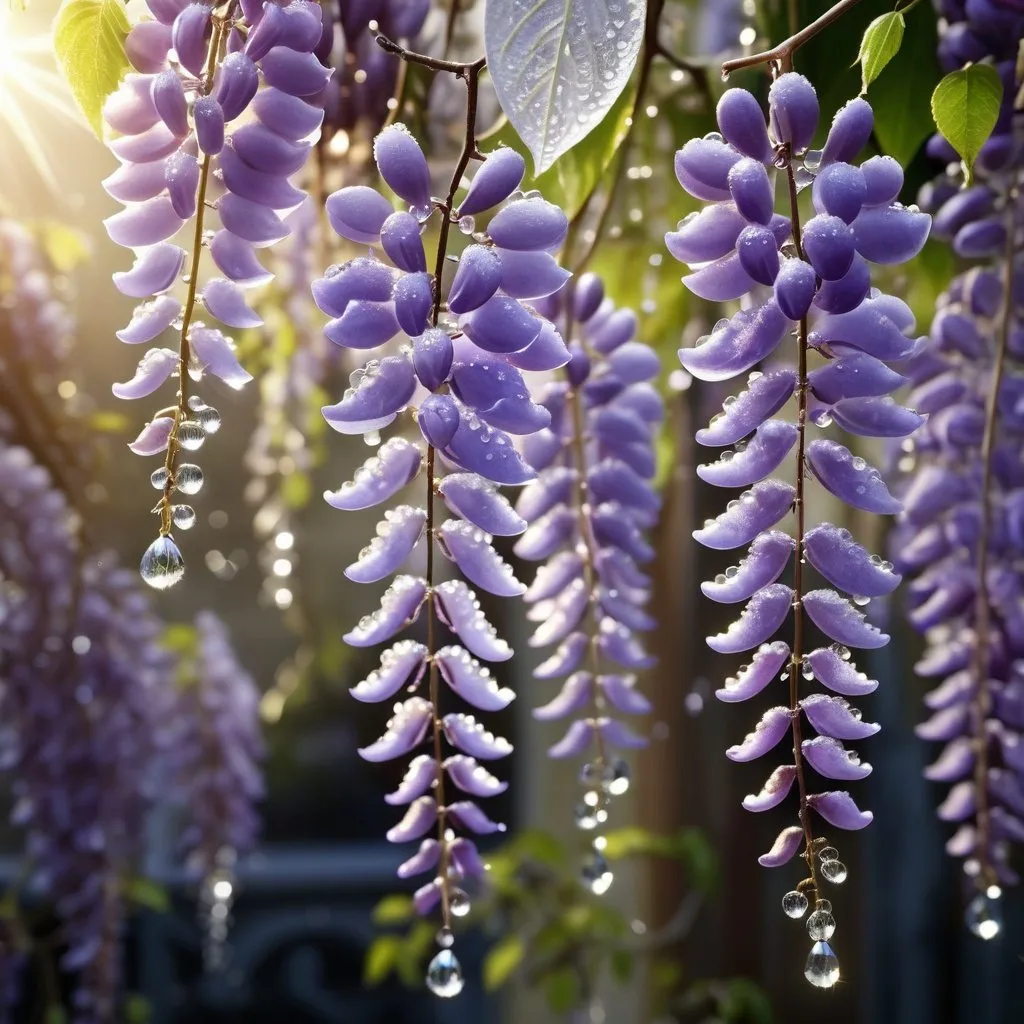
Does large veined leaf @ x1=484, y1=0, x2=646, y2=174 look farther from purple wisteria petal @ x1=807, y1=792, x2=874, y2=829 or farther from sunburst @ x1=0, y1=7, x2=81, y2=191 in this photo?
sunburst @ x1=0, y1=7, x2=81, y2=191

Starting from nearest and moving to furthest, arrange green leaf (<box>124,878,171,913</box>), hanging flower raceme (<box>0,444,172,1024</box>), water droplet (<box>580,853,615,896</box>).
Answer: water droplet (<box>580,853,615,896</box>)
hanging flower raceme (<box>0,444,172,1024</box>)
green leaf (<box>124,878,171,913</box>)

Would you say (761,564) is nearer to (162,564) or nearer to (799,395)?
(799,395)

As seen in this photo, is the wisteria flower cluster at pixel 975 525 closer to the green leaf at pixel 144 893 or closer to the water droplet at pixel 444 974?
the water droplet at pixel 444 974

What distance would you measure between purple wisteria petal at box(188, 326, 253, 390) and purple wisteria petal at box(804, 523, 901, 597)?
0.17m

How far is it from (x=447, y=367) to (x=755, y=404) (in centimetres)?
8

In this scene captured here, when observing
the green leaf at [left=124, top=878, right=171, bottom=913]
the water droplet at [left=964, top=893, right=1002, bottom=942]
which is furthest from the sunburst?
the green leaf at [left=124, top=878, right=171, bottom=913]

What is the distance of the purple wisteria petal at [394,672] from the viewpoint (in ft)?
1.13

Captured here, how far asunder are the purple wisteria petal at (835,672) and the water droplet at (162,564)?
17 centimetres

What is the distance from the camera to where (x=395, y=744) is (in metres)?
0.36

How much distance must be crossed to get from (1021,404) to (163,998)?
1.39 meters

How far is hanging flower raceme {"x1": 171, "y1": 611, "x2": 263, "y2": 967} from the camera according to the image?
115cm

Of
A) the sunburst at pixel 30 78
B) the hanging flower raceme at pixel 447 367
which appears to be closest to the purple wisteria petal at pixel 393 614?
the hanging flower raceme at pixel 447 367

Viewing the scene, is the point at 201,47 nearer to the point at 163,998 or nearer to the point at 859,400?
the point at 859,400

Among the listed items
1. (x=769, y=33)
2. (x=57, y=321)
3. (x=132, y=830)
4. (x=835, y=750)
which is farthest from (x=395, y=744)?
(x=132, y=830)
